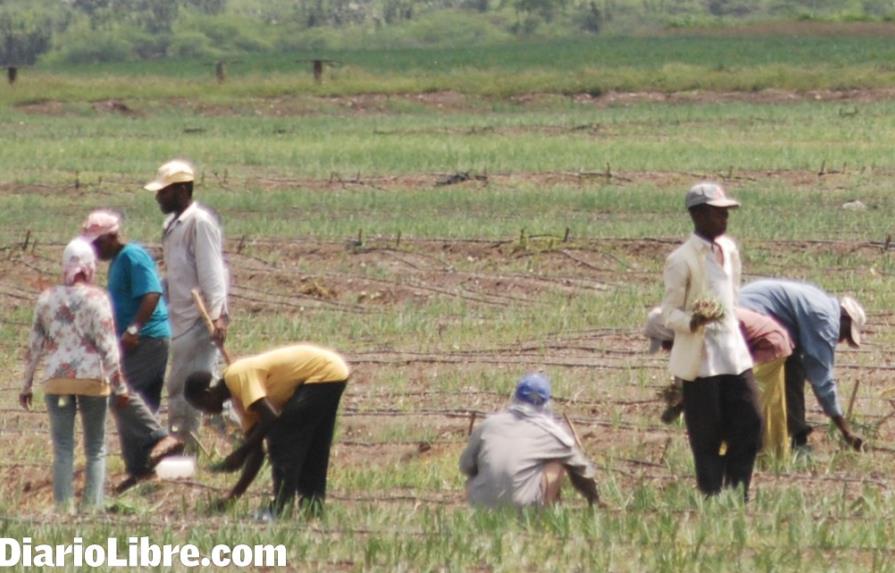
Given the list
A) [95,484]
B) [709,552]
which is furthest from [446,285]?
[709,552]

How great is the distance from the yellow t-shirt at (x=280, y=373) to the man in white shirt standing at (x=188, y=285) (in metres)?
1.28

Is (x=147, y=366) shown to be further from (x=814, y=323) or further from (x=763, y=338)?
(x=814, y=323)

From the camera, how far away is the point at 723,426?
9062 mm

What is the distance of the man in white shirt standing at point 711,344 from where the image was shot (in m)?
8.87

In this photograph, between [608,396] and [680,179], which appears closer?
[608,396]

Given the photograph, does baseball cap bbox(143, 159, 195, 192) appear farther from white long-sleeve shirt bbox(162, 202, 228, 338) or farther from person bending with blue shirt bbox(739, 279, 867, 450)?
person bending with blue shirt bbox(739, 279, 867, 450)

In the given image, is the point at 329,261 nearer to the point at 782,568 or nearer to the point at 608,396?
the point at 608,396

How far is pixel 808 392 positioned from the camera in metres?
12.5

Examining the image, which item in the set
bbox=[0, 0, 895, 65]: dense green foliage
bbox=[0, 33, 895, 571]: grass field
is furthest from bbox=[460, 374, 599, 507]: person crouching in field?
bbox=[0, 0, 895, 65]: dense green foliage

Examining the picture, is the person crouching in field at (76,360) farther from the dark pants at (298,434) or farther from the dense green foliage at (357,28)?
the dense green foliage at (357,28)

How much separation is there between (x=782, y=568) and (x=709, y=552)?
0.33m

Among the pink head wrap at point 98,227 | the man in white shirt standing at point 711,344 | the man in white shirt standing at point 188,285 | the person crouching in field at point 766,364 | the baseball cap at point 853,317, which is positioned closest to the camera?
the man in white shirt standing at point 711,344

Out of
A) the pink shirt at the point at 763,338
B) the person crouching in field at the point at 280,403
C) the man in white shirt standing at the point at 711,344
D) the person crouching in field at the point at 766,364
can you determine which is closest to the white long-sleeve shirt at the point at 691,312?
the man in white shirt standing at the point at 711,344

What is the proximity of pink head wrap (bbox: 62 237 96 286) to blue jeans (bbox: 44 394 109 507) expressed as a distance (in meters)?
0.56
